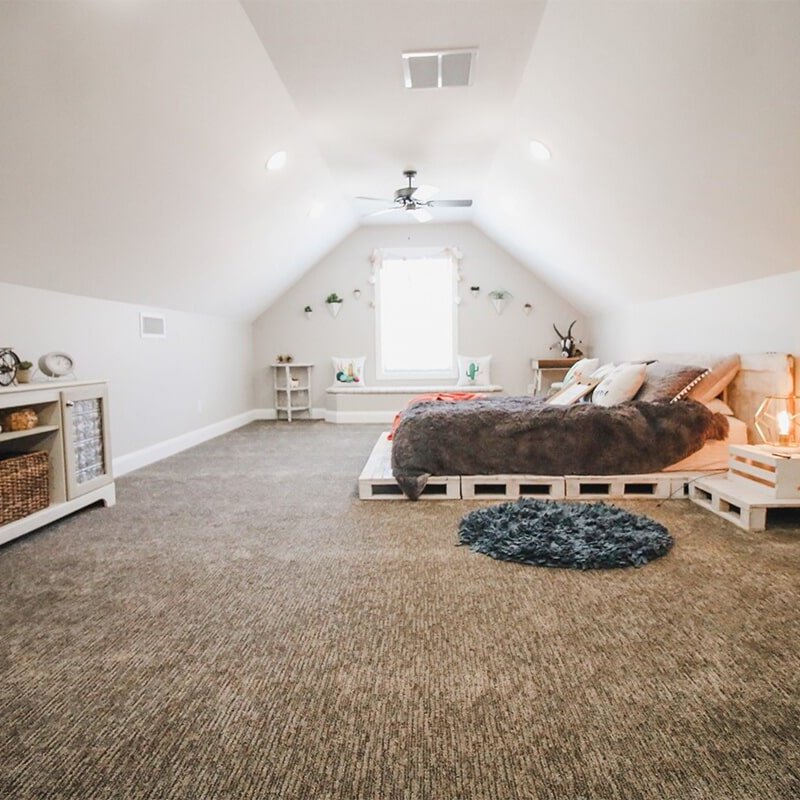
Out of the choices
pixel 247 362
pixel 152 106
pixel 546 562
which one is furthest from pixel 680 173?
pixel 247 362

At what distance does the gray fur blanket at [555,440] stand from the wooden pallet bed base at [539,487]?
5cm

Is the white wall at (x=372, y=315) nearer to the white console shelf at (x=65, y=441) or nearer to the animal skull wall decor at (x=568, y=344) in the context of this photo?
the animal skull wall decor at (x=568, y=344)

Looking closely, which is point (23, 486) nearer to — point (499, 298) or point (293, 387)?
point (293, 387)

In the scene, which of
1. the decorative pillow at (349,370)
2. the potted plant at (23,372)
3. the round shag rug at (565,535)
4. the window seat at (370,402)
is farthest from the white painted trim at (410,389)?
the potted plant at (23,372)

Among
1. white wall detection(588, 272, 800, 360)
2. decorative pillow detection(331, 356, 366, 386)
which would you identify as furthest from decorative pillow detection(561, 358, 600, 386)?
decorative pillow detection(331, 356, 366, 386)

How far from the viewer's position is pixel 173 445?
5137 millimetres

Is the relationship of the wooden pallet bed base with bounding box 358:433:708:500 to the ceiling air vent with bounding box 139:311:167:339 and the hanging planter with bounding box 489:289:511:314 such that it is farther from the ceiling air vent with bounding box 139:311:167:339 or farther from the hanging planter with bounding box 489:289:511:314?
the hanging planter with bounding box 489:289:511:314

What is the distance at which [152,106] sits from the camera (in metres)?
2.81

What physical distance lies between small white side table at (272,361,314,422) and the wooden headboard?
17.6 feet

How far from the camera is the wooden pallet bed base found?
3.23 metres

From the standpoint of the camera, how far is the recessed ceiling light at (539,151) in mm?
3927

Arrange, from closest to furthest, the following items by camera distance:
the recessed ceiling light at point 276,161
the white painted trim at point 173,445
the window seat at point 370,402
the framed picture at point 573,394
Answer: the framed picture at point 573,394 → the recessed ceiling light at point 276,161 → the white painted trim at point 173,445 → the window seat at point 370,402

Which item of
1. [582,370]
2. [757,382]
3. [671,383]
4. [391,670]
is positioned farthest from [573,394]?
[391,670]

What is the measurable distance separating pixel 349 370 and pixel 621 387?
4.62m
